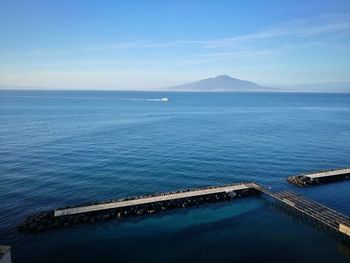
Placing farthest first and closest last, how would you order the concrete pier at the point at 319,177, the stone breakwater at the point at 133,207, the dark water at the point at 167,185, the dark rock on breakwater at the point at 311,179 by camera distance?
the concrete pier at the point at 319,177
the dark rock on breakwater at the point at 311,179
the stone breakwater at the point at 133,207
the dark water at the point at 167,185

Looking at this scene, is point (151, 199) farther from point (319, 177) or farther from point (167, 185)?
point (319, 177)

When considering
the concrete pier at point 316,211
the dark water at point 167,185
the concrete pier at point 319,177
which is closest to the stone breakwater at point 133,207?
the dark water at point 167,185

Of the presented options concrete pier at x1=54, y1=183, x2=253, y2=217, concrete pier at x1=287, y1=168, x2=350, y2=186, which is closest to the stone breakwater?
concrete pier at x1=54, y1=183, x2=253, y2=217

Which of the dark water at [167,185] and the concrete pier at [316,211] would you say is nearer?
the dark water at [167,185]

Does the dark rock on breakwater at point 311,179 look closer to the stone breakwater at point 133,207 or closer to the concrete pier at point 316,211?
the concrete pier at point 316,211

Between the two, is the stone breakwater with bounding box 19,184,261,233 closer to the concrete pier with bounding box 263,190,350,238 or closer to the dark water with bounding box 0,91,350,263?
the dark water with bounding box 0,91,350,263

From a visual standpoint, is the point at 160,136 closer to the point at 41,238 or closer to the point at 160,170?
the point at 160,170
